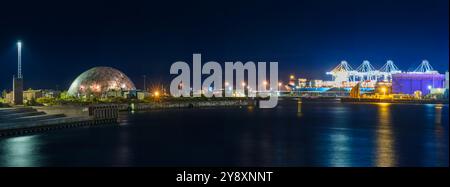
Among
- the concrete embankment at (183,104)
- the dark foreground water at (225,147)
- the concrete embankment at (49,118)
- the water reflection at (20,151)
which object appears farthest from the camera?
the concrete embankment at (183,104)

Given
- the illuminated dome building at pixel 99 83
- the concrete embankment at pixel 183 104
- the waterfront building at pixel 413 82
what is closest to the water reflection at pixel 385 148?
the concrete embankment at pixel 183 104

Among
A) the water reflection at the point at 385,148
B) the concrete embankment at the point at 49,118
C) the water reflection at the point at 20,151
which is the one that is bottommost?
the water reflection at the point at 385,148

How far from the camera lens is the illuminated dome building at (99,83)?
69.4m

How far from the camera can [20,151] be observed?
2045 cm

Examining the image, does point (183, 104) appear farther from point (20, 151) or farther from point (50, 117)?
point (20, 151)

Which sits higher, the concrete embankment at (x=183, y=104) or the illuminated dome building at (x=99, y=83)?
the illuminated dome building at (x=99, y=83)

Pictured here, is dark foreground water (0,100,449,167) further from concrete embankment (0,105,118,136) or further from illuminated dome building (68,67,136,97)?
illuminated dome building (68,67,136,97)

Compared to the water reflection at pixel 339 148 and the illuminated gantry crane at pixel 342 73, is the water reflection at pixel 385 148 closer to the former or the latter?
the water reflection at pixel 339 148

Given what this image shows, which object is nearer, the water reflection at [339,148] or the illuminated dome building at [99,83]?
the water reflection at [339,148]

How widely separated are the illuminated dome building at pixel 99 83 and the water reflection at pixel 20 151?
44432 millimetres
